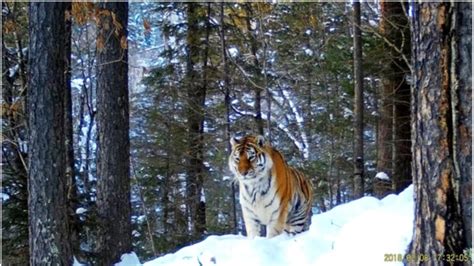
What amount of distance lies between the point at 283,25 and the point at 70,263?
372 inches

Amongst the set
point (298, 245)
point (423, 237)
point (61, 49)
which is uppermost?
point (61, 49)

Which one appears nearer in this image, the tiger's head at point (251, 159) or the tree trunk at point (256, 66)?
the tiger's head at point (251, 159)

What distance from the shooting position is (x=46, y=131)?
6328 millimetres

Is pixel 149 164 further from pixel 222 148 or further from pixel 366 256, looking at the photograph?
pixel 366 256

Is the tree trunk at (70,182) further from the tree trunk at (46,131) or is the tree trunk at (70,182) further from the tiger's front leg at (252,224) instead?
the tiger's front leg at (252,224)

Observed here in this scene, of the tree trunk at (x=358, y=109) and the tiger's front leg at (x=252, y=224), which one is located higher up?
the tree trunk at (x=358, y=109)

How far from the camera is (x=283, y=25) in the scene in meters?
14.3

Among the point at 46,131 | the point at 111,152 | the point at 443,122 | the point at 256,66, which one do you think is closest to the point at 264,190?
the point at 46,131

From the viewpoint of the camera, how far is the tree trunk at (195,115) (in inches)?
529

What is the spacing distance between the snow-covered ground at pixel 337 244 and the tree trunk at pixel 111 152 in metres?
2.95

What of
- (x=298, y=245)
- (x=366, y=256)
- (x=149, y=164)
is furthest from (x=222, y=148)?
(x=366, y=256)
